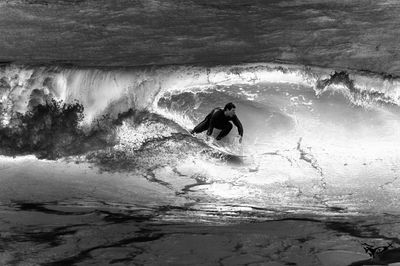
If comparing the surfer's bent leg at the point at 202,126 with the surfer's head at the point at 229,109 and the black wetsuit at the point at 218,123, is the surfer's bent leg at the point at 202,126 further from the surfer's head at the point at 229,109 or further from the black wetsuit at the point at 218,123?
the surfer's head at the point at 229,109

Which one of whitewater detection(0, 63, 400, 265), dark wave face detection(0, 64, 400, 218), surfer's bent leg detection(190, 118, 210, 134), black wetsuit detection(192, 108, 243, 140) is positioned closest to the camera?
whitewater detection(0, 63, 400, 265)

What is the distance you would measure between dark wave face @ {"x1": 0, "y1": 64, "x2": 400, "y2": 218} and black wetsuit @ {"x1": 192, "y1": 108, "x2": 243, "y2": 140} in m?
0.19

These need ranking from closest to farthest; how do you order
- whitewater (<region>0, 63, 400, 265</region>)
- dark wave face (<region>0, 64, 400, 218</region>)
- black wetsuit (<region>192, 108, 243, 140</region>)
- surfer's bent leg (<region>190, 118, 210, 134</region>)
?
1. whitewater (<region>0, 63, 400, 265</region>)
2. dark wave face (<region>0, 64, 400, 218</region>)
3. black wetsuit (<region>192, 108, 243, 140</region>)
4. surfer's bent leg (<region>190, 118, 210, 134</region>)

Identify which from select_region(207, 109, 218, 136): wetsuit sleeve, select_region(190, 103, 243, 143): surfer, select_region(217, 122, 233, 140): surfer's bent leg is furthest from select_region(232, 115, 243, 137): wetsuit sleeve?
select_region(207, 109, 218, 136): wetsuit sleeve

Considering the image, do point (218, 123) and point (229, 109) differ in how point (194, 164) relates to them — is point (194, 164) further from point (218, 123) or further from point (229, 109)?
point (229, 109)

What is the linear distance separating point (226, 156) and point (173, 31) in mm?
4867

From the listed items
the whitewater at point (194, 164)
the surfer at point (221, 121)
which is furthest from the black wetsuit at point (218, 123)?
the whitewater at point (194, 164)

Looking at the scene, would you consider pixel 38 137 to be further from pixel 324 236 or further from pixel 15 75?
pixel 324 236

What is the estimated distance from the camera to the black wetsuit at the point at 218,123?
12203mm

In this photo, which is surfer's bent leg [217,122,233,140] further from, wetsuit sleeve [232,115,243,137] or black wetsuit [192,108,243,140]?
wetsuit sleeve [232,115,243,137]

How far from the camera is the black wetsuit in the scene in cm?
1220

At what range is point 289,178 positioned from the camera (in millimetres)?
11953

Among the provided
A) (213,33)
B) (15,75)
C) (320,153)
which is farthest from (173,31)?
(320,153)

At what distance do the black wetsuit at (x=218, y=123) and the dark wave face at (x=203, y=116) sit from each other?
19cm
